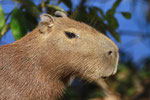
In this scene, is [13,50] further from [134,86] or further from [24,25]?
[134,86]

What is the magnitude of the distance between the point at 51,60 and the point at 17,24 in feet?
2.29

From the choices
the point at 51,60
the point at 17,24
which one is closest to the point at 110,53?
the point at 51,60

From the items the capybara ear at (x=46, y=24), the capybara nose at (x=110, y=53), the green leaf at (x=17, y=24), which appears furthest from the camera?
the green leaf at (x=17, y=24)

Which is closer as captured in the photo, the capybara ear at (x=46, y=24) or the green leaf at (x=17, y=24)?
the capybara ear at (x=46, y=24)

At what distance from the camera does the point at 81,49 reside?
99.6 inches

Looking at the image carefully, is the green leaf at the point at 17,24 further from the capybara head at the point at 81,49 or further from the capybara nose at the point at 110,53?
the capybara nose at the point at 110,53

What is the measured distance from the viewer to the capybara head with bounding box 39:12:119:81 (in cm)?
252

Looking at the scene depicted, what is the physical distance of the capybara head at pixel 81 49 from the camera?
2.52m

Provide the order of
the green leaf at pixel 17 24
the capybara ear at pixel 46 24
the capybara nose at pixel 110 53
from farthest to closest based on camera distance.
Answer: the green leaf at pixel 17 24 < the capybara ear at pixel 46 24 < the capybara nose at pixel 110 53

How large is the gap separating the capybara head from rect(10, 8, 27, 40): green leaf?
0.50 meters

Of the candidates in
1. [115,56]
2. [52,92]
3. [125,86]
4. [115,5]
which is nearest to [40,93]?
[52,92]

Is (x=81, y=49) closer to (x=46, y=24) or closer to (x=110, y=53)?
(x=110, y=53)

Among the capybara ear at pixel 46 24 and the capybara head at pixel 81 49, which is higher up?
the capybara ear at pixel 46 24

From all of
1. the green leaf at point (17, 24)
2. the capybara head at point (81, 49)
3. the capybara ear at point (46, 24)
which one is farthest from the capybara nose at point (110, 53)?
the green leaf at point (17, 24)
